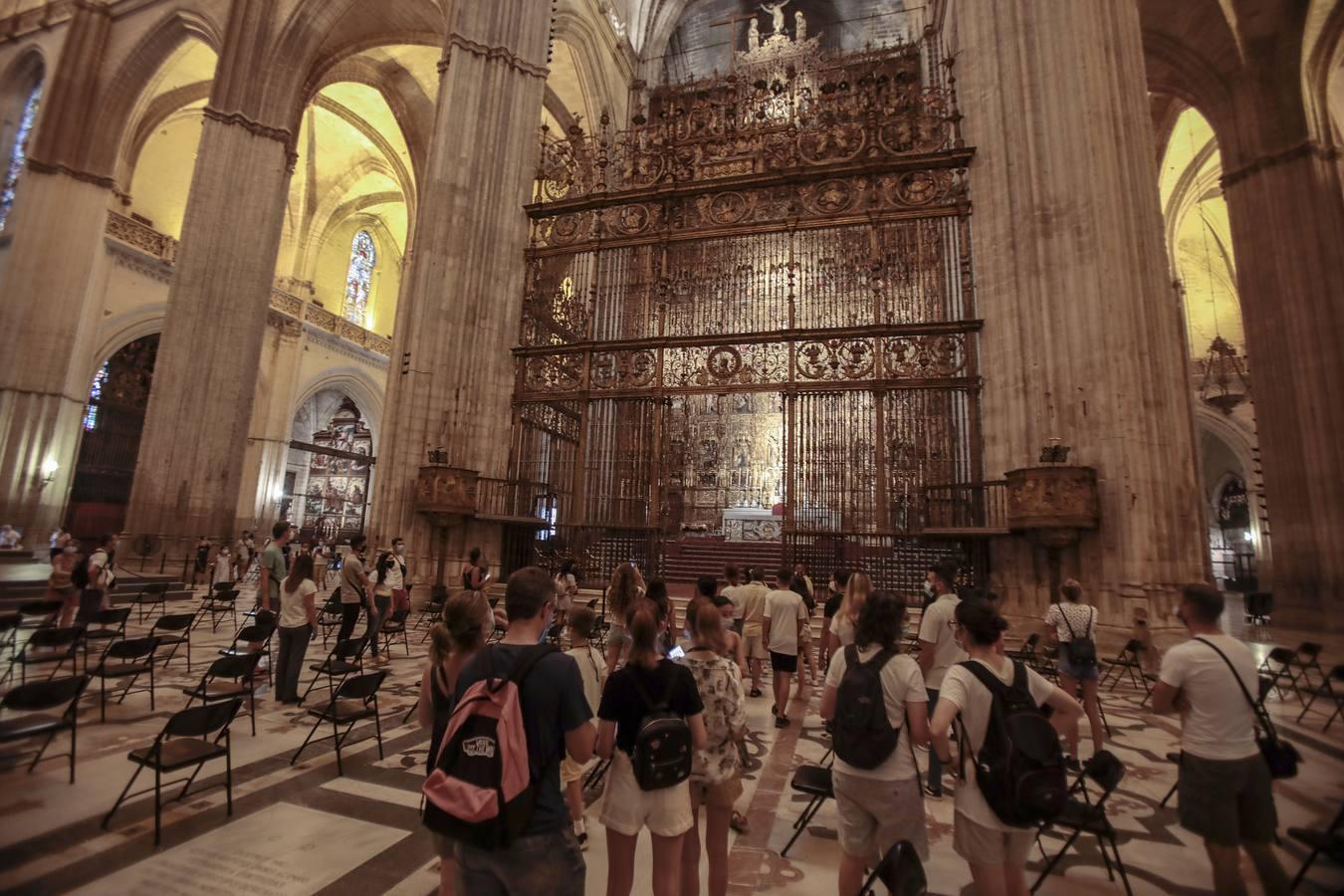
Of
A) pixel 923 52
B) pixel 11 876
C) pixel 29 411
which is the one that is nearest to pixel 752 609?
pixel 11 876

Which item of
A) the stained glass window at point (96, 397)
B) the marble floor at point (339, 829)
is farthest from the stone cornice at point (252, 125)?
the marble floor at point (339, 829)

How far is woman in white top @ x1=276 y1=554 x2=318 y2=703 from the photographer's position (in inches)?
216

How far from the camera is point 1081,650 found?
490 centimetres

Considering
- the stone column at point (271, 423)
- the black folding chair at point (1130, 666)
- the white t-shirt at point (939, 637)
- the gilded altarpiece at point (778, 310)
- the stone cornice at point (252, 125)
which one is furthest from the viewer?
the stone column at point (271, 423)

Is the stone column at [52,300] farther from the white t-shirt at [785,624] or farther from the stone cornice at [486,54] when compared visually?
the white t-shirt at [785,624]

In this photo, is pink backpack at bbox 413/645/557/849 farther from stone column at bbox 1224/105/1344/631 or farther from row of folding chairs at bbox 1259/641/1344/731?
stone column at bbox 1224/105/1344/631

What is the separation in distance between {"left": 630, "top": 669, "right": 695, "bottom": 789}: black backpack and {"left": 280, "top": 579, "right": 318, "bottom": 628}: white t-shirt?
443 centimetres

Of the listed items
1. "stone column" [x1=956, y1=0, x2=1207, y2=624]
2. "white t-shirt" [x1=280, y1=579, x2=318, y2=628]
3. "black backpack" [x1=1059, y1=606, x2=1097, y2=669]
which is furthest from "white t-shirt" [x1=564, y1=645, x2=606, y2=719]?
"stone column" [x1=956, y1=0, x2=1207, y2=624]

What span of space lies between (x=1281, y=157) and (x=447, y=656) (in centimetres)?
1995

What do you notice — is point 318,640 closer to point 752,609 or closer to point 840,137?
point 752,609

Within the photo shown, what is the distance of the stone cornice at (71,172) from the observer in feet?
57.1

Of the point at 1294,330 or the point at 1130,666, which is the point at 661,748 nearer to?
the point at 1130,666

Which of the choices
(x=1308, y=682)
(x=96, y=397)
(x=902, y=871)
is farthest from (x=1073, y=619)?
(x=96, y=397)

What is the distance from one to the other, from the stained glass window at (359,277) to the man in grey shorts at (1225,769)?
3069 centimetres
